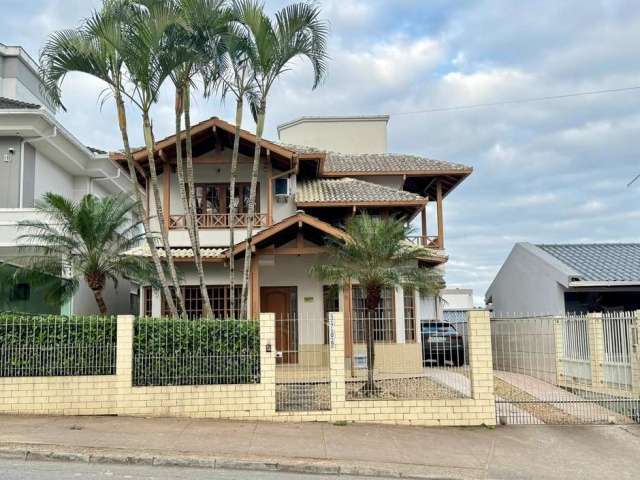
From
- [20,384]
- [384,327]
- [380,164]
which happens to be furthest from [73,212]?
[380,164]

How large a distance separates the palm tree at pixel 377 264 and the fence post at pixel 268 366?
220 centimetres

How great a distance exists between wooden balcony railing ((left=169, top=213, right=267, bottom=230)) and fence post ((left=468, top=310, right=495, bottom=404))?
8.23m

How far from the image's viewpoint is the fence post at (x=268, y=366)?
10914mm

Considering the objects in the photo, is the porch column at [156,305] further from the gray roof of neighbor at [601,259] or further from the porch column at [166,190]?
the gray roof of neighbor at [601,259]

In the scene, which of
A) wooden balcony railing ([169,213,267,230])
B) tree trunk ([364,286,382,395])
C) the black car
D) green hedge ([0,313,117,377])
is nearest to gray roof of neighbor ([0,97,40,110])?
wooden balcony railing ([169,213,267,230])

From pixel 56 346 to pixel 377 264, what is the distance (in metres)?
6.35

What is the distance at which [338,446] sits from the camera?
30.6 ft

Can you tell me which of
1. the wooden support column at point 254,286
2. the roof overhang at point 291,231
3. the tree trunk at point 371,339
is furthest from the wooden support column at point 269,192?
the tree trunk at point 371,339

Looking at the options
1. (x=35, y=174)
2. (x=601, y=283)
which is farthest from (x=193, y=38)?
(x=601, y=283)

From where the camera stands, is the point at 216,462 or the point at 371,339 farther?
the point at 371,339

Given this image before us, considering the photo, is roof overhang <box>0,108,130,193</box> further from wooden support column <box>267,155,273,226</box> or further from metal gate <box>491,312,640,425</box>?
metal gate <box>491,312,640,425</box>

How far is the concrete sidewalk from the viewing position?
27.8 ft

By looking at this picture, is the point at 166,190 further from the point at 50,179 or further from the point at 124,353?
the point at 124,353

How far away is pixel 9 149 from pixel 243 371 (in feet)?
36.9
